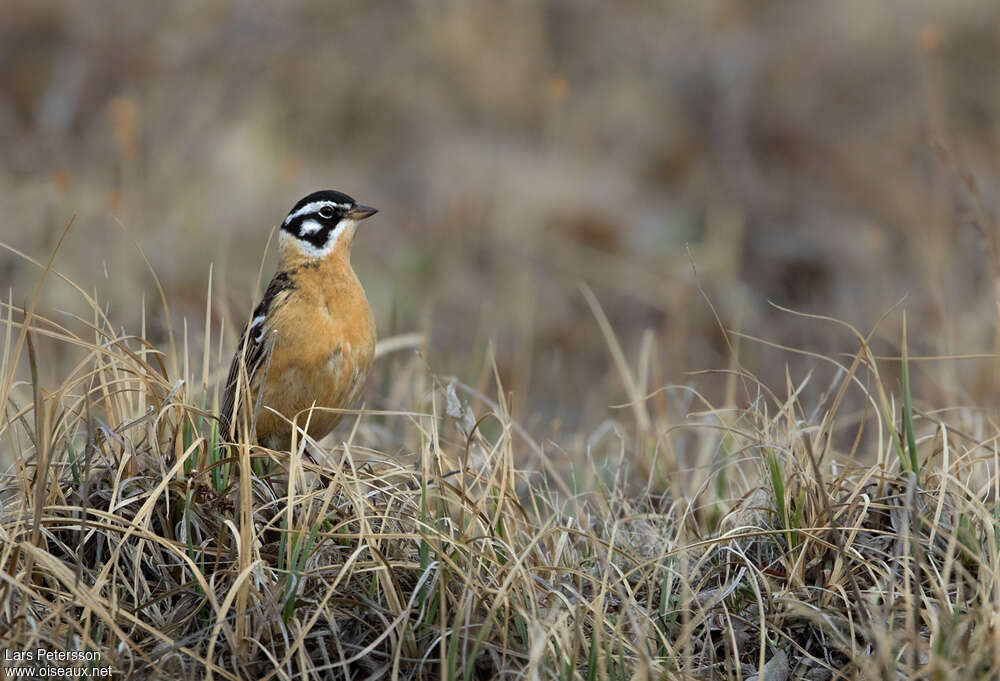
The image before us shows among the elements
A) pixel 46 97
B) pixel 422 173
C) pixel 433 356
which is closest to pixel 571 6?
pixel 422 173

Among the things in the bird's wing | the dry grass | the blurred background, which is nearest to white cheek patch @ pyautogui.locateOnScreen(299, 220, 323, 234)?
the bird's wing

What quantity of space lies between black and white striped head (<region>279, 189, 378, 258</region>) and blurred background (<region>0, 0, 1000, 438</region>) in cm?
224

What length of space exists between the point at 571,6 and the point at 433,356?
9467 millimetres

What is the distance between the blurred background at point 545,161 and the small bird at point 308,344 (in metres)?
2.35

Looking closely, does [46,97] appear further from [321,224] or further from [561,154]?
[321,224]

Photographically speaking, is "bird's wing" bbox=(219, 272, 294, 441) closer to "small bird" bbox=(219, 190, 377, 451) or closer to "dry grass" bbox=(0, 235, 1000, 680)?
"small bird" bbox=(219, 190, 377, 451)

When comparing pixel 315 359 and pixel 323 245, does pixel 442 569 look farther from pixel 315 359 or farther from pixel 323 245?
pixel 323 245

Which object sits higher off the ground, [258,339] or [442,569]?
[258,339]

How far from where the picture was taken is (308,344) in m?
5.02

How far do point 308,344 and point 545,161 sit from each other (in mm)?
8529

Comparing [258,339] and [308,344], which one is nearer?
[308,344]

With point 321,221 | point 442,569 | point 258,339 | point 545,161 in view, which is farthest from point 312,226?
point 545,161

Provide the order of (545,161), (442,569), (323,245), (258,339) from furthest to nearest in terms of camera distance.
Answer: (545,161)
(323,245)
(258,339)
(442,569)

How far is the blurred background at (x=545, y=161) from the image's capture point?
32.1ft
